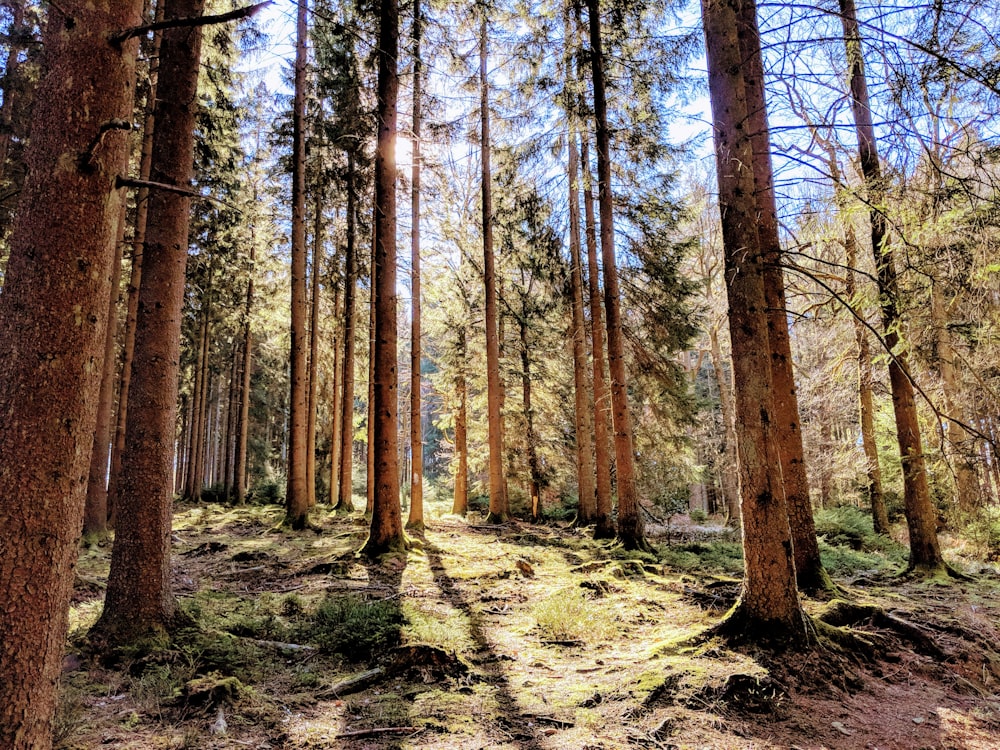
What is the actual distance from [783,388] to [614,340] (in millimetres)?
4221

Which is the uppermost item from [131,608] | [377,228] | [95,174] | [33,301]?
[377,228]

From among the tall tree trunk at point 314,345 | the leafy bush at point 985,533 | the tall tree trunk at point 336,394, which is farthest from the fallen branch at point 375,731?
the tall tree trunk at point 336,394

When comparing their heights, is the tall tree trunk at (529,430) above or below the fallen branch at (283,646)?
above

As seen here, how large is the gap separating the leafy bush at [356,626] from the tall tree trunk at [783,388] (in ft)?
16.0

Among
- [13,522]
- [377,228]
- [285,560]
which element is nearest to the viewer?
[13,522]

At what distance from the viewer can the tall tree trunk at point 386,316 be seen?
911cm

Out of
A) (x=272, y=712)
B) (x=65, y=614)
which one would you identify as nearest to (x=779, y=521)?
(x=272, y=712)

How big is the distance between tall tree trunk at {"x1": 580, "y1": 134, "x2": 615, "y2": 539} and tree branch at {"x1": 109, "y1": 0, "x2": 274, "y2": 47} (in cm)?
1018

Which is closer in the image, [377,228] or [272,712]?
[272,712]

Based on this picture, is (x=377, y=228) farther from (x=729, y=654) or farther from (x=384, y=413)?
(x=729, y=654)

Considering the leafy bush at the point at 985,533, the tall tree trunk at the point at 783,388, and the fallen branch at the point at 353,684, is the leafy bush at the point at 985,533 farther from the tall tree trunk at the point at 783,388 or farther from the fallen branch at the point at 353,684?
the fallen branch at the point at 353,684

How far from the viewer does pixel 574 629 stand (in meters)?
5.53

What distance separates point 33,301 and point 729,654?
206 inches

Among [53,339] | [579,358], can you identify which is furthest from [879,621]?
[579,358]
